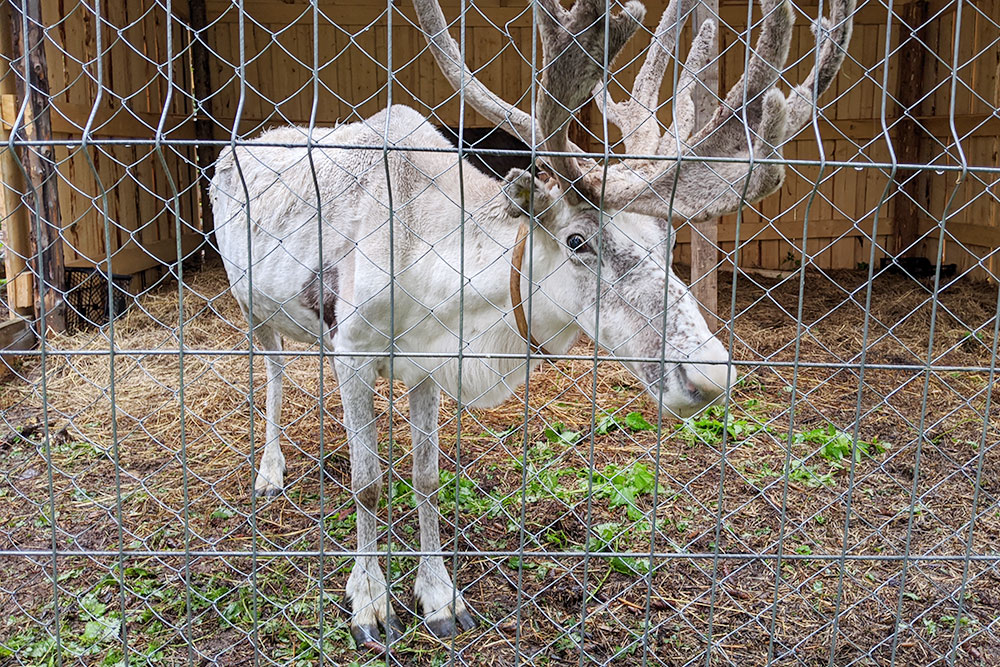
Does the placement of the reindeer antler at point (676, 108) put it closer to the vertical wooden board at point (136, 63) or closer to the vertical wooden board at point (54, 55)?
the vertical wooden board at point (54, 55)

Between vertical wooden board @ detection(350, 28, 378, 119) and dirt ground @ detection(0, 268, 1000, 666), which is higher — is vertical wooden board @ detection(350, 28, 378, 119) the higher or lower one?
the higher one

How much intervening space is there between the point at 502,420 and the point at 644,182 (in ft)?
9.40

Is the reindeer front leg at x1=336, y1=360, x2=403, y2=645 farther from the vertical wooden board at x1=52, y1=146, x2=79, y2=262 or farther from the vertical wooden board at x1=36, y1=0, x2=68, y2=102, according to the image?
the vertical wooden board at x1=36, y1=0, x2=68, y2=102

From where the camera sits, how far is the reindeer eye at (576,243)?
107 inches

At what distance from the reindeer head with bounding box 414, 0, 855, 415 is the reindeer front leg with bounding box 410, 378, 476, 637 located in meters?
0.85

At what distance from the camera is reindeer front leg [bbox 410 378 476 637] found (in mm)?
3125

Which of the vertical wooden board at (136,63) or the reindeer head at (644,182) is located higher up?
the reindeer head at (644,182)

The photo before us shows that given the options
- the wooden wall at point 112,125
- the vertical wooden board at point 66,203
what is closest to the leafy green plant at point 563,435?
the wooden wall at point 112,125

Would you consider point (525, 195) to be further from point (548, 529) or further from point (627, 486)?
point (627, 486)

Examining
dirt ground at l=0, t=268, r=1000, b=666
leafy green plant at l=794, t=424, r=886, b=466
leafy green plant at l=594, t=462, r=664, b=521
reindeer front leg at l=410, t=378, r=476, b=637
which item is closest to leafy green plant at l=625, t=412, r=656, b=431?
dirt ground at l=0, t=268, r=1000, b=666

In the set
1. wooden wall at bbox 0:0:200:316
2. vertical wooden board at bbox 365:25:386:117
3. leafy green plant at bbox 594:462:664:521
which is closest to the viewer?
leafy green plant at bbox 594:462:664:521

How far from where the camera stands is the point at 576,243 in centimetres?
272

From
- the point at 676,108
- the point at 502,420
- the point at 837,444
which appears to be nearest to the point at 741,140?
the point at 676,108

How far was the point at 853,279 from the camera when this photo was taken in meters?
9.41
